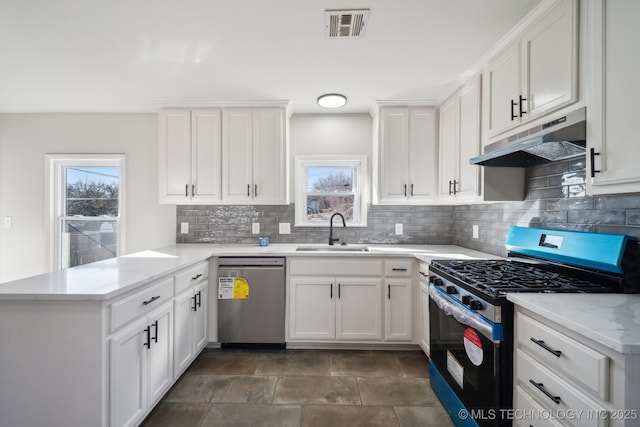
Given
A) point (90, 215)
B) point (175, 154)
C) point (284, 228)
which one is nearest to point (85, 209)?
point (90, 215)

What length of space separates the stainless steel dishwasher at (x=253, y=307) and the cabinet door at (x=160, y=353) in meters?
0.68

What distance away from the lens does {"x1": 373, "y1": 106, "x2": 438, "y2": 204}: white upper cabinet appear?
9.36 ft

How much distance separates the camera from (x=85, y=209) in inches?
128

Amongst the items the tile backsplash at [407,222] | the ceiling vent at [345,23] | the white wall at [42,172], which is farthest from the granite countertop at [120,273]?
the ceiling vent at [345,23]

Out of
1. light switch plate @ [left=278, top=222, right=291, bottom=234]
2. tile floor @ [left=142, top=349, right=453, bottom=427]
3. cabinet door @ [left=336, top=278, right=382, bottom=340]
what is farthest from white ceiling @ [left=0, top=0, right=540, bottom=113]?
tile floor @ [left=142, top=349, right=453, bottom=427]

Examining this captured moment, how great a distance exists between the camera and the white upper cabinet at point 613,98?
3.54 feet

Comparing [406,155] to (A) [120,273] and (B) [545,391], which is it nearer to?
(B) [545,391]

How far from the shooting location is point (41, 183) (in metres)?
3.21

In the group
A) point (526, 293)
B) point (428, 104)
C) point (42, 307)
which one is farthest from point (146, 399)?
point (428, 104)

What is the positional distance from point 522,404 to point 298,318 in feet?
5.82

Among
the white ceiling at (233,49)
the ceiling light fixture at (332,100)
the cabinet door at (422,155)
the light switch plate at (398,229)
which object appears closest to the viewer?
the white ceiling at (233,49)

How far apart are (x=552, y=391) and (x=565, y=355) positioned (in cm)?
17

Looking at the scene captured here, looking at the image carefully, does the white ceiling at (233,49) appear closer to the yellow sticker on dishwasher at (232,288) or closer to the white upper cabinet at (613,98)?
the white upper cabinet at (613,98)

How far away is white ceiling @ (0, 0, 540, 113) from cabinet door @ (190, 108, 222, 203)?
0.70ft
